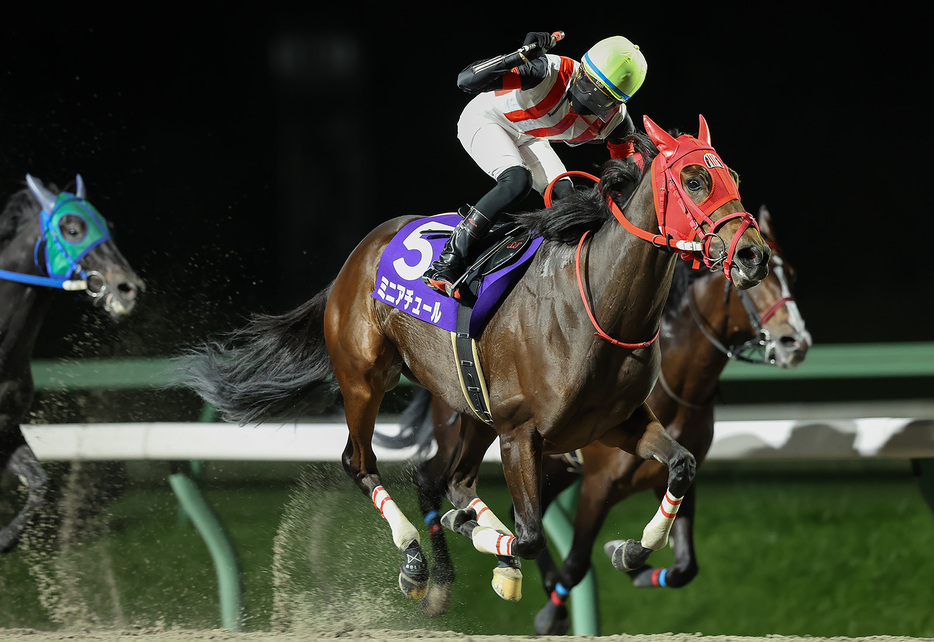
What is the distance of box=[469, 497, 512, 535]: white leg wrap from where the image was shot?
2877 mm

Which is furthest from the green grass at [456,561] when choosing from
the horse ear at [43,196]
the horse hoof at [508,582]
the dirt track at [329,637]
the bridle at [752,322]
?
the bridle at [752,322]

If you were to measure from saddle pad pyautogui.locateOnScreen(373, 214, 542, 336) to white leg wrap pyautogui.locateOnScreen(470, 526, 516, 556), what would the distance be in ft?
1.93

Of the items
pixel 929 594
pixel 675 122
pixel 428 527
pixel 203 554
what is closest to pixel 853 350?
pixel 929 594

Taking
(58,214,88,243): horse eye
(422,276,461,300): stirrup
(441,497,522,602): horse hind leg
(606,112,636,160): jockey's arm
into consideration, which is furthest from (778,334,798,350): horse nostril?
(58,214,88,243): horse eye

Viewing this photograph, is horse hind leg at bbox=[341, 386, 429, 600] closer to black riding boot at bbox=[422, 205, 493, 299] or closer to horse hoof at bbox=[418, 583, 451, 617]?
horse hoof at bbox=[418, 583, 451, 617]

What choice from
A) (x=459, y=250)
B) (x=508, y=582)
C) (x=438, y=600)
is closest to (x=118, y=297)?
(x=438, y=600)

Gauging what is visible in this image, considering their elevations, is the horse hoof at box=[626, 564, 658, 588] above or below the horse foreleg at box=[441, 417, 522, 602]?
below

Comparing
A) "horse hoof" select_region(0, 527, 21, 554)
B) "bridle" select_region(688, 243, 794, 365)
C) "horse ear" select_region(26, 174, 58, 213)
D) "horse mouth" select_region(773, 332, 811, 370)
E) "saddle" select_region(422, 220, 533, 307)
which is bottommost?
"horse hoof" select_region(0, 527, 21, 554)

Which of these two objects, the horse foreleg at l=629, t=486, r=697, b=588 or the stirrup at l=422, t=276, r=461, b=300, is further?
the horse foreleg at l=629, t=486, r=697, b=588

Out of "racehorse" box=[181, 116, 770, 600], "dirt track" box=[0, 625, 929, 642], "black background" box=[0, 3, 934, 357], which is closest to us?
"racehorse" box=[181, 116, 770, 600]

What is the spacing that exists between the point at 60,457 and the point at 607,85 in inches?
114

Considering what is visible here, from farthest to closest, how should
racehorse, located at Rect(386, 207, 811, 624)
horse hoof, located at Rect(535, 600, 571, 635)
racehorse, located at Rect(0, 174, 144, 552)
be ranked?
1. racehorse, located at Rect(0, 174, 144, 552)
2. horse hoof, located at Rect(535, 600, 571, 635)
3. racehorse, located at Rect(386, 207, 811, 624)

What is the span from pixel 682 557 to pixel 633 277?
1.60 metres

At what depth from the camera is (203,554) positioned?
5.12 meters
